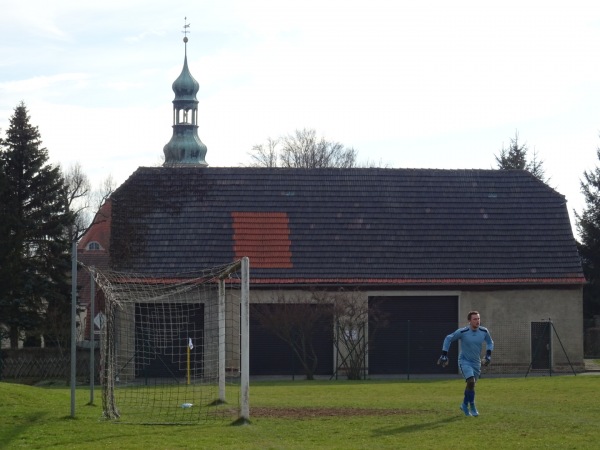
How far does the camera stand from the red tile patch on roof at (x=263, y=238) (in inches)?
1497

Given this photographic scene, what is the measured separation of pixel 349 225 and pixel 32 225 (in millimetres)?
13695

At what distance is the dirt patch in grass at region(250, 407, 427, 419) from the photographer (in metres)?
19.0

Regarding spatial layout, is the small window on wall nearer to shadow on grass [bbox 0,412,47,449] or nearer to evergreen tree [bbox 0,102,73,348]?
evergreen tree [bbox 0,102,73,348]

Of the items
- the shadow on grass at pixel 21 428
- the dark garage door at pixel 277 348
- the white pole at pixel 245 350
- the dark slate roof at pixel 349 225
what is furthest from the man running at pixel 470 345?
the dark slate roof at pixel 349 225

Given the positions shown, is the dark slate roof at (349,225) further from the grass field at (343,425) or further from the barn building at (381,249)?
the grass field at (343,425)

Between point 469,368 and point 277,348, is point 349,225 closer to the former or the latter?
point 277,348

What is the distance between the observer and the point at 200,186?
40.5 m

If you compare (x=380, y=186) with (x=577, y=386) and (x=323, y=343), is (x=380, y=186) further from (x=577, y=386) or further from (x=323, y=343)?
(x=577, y=386)

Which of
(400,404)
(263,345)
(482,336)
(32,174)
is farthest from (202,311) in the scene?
(482,336)

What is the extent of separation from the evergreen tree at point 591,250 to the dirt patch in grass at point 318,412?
109 feet

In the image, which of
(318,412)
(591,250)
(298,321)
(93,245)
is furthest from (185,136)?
(318,412)

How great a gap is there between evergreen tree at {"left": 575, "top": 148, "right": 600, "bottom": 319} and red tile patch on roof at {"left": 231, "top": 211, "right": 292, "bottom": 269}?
18.7 metres

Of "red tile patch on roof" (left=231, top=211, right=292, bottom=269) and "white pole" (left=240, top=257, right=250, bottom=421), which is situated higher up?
"red tile patch on roof" (left=231, top=211, right=292, bottom=269)

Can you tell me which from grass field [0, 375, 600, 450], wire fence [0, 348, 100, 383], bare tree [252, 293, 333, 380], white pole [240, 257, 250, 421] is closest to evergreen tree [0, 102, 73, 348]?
wire fence [0, 348, 100, 383]
